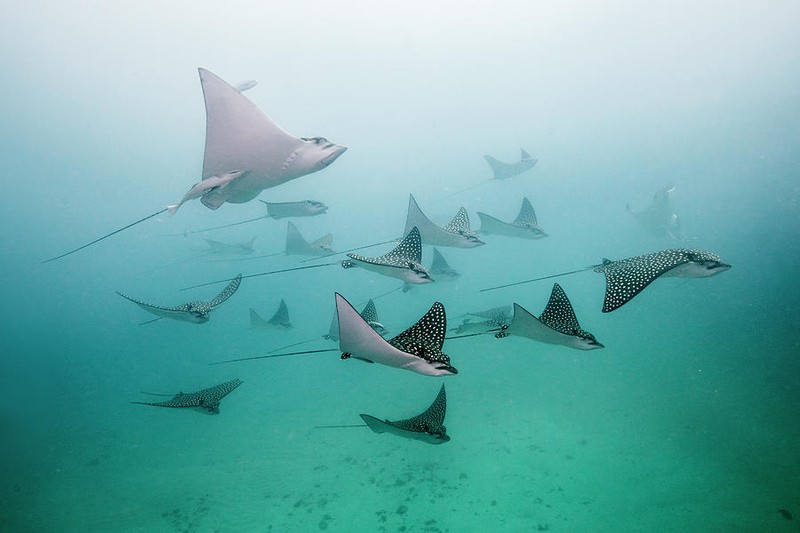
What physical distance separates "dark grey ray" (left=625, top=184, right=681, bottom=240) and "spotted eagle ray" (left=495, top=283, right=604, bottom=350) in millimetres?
14266

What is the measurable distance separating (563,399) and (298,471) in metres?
7.92

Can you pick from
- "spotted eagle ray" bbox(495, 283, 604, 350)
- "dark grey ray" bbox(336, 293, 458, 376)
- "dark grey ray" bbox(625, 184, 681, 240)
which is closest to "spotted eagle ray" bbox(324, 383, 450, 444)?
"dark grey ray" bbox(336, 293, 458, 376)

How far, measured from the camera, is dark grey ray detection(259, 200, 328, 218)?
877cm

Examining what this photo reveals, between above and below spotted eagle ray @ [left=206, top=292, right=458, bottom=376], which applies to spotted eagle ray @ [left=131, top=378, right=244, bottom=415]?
below

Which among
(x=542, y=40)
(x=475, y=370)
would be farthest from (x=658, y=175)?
(x=475, y=370)

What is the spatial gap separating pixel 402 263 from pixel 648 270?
2.98 metres

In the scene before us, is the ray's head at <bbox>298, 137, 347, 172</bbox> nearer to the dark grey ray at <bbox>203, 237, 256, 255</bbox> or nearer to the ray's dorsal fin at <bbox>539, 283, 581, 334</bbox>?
the ray's dorsal fin at <bbox>539, 283, 581, 334</bbox>

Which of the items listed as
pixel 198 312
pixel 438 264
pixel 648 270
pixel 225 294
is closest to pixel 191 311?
pixel 198 312

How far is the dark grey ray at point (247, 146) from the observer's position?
3836 millimetres

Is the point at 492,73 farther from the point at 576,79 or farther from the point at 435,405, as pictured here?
the point at 435,405

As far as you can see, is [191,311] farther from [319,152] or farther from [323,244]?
[323,244]

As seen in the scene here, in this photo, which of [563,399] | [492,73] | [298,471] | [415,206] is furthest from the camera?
[492,73]

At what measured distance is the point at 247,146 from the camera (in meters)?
4.13

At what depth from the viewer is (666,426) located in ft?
30.3
